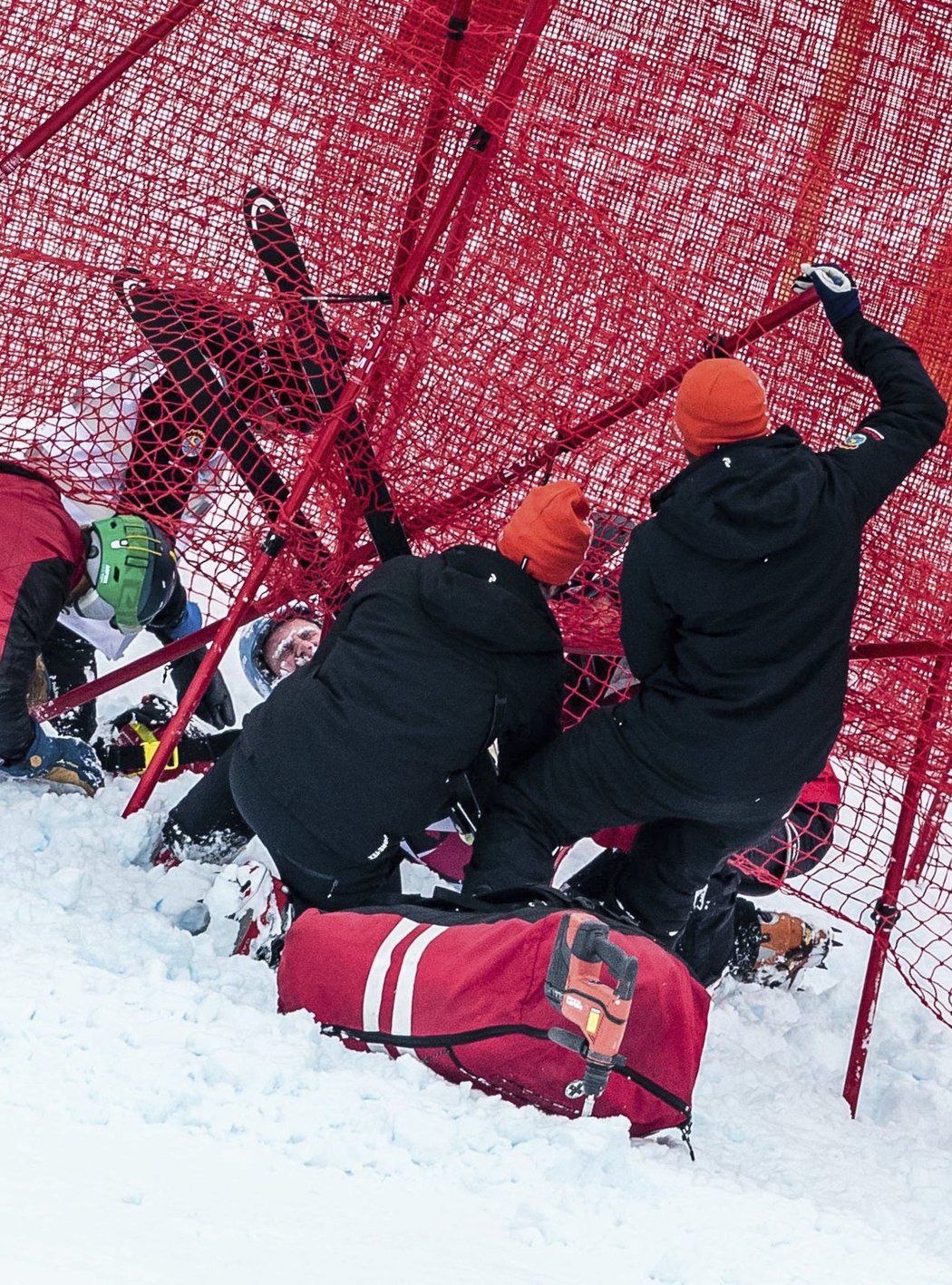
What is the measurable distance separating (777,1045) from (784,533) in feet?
6.02

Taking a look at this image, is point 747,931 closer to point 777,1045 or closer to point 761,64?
point 777,1045

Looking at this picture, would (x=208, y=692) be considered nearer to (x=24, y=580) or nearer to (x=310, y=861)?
(x=24, y=580)

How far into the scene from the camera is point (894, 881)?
3221 millimetres

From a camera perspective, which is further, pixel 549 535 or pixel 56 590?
pixel 56 590

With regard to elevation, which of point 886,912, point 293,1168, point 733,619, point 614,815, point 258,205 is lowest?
point 886,912

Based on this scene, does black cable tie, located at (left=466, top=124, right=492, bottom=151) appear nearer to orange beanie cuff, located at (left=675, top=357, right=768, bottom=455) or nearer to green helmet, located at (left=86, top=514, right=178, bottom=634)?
orange beanie cuff, located at (left=675, top=357, right=768, bottom=455)

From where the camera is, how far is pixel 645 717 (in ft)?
8.51

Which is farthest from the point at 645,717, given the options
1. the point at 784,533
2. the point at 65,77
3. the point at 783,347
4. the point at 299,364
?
the point at 65,77

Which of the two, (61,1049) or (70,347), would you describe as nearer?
(61,1049)

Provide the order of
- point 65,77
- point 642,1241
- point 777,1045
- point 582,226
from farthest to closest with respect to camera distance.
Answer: point 777,1045 → point 65,77 → point 582,226 → point 642,1241

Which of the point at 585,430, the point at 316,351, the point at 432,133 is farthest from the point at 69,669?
the point at 432,133

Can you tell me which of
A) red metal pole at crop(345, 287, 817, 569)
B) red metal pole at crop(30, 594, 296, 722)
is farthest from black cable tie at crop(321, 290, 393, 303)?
red metal pole at crop(30, 594, 296, 722)

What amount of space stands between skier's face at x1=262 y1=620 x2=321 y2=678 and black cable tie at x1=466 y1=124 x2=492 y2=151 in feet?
4.91

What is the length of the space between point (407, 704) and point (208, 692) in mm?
1809
